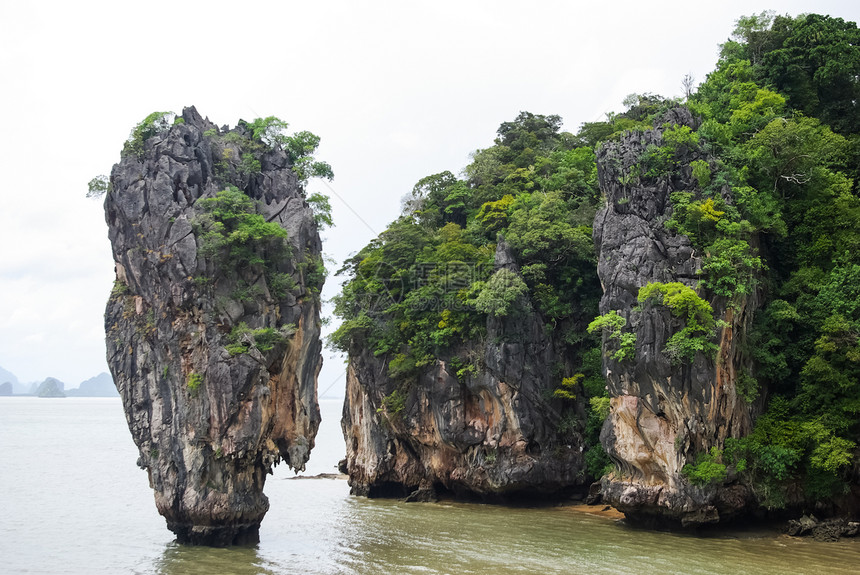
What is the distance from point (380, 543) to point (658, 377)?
33.9 ft

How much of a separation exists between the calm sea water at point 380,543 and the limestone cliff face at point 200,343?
2.16m

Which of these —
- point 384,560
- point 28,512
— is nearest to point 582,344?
point 384,560

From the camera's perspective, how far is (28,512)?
1199 inches

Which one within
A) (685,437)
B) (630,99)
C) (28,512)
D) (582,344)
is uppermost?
(630,99)

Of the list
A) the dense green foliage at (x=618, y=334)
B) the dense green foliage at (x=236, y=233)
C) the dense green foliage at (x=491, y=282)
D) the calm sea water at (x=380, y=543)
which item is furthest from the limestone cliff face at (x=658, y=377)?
the dense green foliage at (x=236, y=233)

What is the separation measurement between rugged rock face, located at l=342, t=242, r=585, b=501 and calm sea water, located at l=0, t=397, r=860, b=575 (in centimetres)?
137

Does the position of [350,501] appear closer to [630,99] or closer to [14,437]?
[630,99]

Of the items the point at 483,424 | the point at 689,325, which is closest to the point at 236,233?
the point at 483,424

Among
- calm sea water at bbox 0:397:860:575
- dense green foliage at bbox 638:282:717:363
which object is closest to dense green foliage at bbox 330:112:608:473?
calm sea water at bbox 0:397:860:575

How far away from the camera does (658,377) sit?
2261cm

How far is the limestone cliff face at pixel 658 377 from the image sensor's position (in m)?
22.1

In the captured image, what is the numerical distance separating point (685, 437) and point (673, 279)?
505 centimetres

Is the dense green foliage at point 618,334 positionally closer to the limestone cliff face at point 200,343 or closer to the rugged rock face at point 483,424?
the rugged rock face at point 483,424

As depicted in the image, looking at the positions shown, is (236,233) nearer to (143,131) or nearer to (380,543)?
(143,131)
